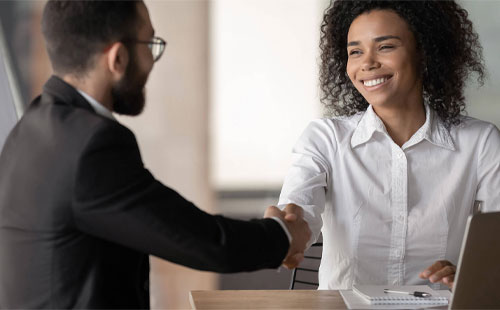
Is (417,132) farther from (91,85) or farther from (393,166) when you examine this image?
(91,85)

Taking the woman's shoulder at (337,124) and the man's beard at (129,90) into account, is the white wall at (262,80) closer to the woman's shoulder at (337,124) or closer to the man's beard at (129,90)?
the woman's shoulder at (337,124)

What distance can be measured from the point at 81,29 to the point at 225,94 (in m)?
3.15

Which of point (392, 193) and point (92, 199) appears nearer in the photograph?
point (92, 199)

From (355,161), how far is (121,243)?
3.54 feet

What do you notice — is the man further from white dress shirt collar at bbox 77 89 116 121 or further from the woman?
the woman

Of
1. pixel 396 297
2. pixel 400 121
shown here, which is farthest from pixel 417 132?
pixel 396 297

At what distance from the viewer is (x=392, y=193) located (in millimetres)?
2266

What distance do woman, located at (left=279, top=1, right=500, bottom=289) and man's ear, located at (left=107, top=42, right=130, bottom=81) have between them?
2.73 feet

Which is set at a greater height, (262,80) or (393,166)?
(393,166)

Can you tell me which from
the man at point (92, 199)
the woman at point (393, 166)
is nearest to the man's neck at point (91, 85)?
the man at point (92, 199)

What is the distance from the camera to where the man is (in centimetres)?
139

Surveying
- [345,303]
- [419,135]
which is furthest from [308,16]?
[345,303]

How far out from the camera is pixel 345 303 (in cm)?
191

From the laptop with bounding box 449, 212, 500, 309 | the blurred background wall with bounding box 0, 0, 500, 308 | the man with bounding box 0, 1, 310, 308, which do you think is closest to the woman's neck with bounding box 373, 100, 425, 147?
the laptop with bounding box 449, 212, 500, 309
